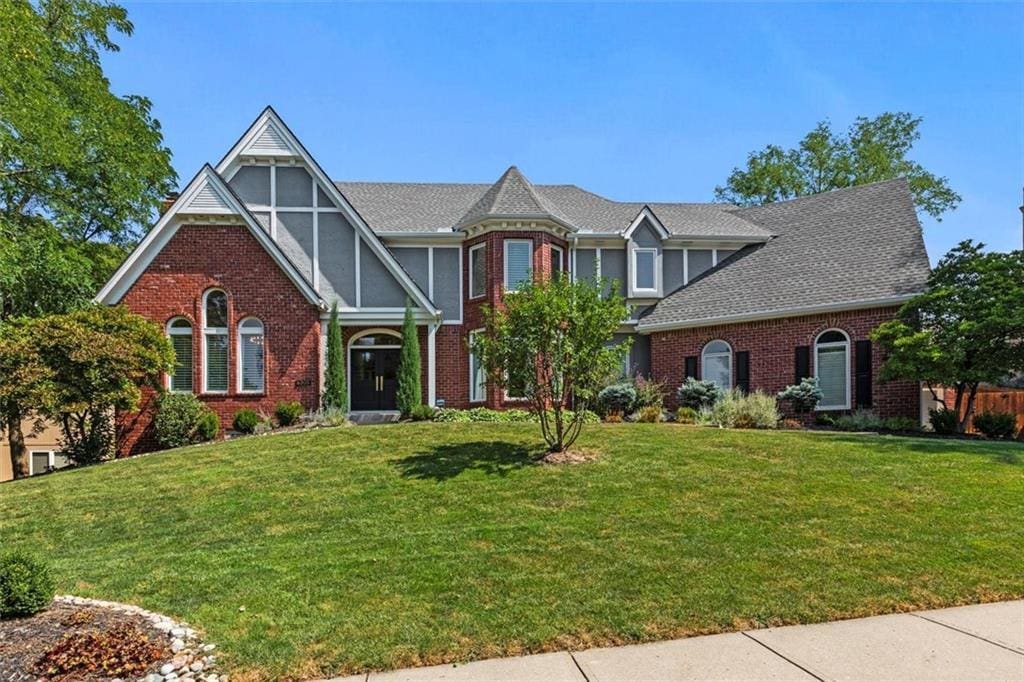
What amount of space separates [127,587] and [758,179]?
40.1m

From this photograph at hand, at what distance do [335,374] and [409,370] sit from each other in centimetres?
195

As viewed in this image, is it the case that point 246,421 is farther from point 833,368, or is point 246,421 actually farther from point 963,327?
point 963,327

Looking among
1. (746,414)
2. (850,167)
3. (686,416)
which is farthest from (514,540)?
(850,167)

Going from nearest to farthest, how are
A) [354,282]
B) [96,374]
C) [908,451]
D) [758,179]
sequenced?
[908,451] < [96,374] < [354,282] < [758,179]

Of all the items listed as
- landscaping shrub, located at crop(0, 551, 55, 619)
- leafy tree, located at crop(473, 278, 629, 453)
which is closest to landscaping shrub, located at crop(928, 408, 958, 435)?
leafy tree, located at crop(473, 278, 629, 453)

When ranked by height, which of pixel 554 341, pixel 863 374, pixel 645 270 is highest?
pixel 645 270

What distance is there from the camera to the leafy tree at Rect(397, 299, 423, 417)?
15.5 m

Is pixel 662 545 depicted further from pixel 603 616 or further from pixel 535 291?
pixel 535 291

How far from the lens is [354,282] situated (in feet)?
57.1

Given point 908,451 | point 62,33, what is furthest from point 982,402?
point 62,33

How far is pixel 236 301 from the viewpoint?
50.2ft

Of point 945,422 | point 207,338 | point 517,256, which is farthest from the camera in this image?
point 517,256

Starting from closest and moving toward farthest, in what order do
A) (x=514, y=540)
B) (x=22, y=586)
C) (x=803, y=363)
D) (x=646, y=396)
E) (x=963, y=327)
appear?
(x=22, y=586), (x=514, y=540), (x=963, y=327), (x=803, y=363), (x=646, y=396)

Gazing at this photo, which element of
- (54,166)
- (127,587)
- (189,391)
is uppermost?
(54,166)
